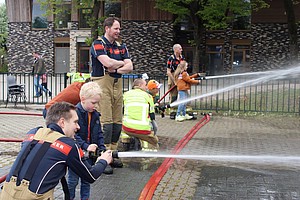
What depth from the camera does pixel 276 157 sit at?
7.51 meters

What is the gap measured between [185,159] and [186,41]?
29.6m

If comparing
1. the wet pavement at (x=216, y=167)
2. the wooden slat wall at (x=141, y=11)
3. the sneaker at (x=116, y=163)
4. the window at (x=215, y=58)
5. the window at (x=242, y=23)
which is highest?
the wooden slat wall at (x=141, y=11)

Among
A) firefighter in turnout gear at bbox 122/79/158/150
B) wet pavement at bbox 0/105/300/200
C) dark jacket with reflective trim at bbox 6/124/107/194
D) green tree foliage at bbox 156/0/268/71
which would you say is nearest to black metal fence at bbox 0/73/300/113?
wet pavement at bbox 0/105/300/200

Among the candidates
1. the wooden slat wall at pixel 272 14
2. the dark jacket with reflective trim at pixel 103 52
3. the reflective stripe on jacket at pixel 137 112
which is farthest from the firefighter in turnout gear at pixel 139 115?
the wooden slat wall at pixel 272 14

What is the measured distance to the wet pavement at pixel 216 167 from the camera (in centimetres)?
541

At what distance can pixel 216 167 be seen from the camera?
677 cm

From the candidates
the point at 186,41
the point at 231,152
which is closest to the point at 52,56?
the point at 186,41

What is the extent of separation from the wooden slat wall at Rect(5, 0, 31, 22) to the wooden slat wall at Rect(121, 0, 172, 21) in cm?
950

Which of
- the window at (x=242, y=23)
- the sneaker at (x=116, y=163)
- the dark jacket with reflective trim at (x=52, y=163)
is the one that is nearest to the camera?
the dark jacket with reflective trim at (x=52, y=163)

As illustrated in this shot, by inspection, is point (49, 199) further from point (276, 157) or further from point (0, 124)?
point (0, 124)

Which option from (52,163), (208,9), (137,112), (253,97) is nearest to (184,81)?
(137,112)

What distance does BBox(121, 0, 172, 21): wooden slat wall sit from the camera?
1364 inches

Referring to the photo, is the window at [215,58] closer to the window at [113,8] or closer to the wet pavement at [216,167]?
the window at [113,8]

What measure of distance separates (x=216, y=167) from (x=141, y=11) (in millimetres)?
29463
